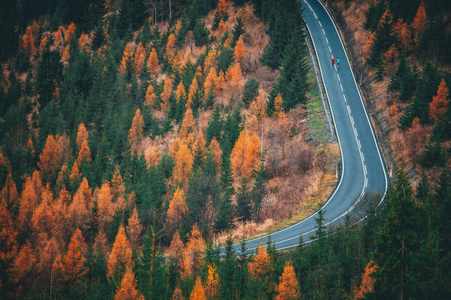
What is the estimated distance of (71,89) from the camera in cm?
7238

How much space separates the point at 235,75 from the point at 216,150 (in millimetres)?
13986

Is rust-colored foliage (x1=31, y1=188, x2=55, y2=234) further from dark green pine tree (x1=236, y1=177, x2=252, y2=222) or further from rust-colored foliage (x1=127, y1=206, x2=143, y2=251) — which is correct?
dark green pine tree (x1=236, y1=177, x2=252, y2=222)

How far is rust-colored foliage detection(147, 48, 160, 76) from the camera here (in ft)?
203

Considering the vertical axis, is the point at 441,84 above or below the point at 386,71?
below

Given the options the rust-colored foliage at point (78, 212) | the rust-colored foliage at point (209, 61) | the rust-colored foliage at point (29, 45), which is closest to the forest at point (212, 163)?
the rust-colored foliage at point (78, 212)

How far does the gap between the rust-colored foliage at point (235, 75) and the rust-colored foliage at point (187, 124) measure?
25.2 feet

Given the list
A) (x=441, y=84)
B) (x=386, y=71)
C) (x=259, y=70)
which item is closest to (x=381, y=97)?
(x=386, y=71)

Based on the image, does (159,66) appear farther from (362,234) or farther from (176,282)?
(362,234)

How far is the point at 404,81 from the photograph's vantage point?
3184 centimetres

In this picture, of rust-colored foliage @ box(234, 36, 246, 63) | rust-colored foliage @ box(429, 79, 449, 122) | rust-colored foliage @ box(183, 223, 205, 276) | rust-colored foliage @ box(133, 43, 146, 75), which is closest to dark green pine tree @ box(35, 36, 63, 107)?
rust-colored foliage @ box(133, 43, 146, 75)

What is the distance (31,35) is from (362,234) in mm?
104605

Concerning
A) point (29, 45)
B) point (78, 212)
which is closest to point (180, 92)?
point (78, 212)

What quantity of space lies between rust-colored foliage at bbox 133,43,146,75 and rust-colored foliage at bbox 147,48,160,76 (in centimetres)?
275

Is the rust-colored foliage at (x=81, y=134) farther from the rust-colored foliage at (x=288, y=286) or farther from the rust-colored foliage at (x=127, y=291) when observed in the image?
the rust-colored foliage at (x=288, y=286)
